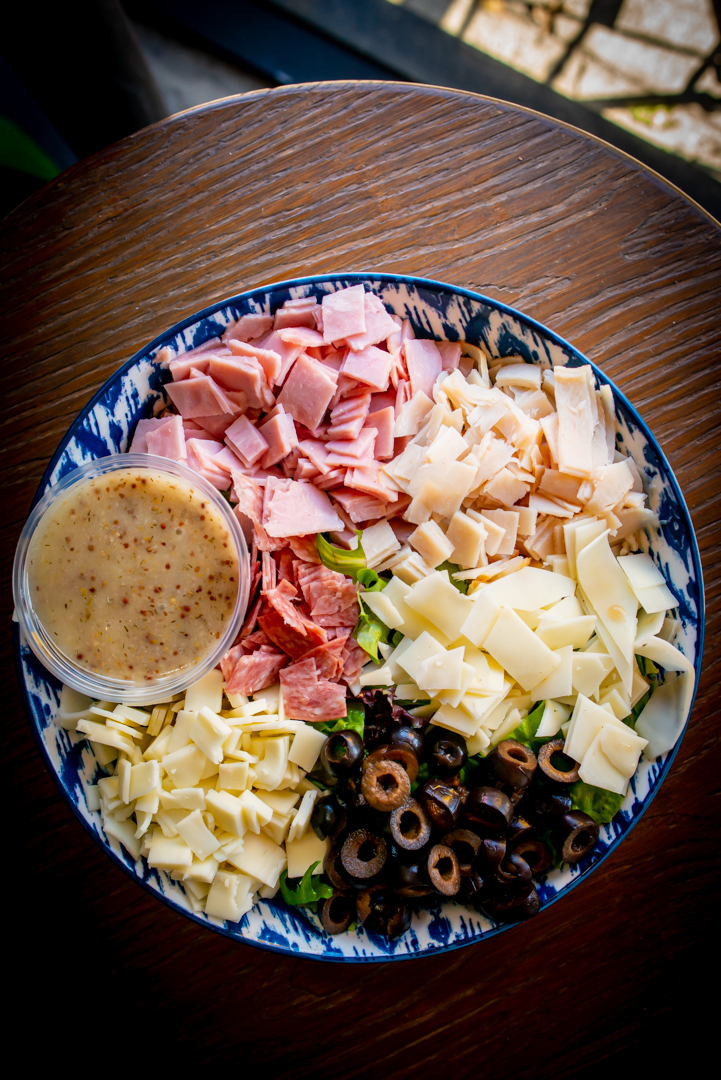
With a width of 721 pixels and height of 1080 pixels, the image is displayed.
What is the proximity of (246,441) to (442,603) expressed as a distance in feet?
2.01

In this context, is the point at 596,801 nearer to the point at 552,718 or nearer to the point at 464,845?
the point at 552,718

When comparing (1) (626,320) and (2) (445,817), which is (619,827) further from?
(1) (626,320)

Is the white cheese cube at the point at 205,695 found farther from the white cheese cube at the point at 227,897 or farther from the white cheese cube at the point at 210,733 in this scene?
the white cheese cube at the point at 227,897

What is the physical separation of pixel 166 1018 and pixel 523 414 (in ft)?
5.67

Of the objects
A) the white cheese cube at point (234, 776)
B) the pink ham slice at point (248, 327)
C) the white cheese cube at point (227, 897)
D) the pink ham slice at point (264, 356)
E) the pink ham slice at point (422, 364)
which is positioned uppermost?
the pink ham slice at point (248, 327)

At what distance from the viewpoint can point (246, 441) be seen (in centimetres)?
172

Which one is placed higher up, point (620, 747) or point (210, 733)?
A: point (210, 733)

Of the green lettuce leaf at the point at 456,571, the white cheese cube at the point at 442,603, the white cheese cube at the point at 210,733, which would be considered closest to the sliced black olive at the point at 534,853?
the white cheese cube at the point at 442,603

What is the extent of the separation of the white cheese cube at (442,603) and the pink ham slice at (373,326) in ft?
1.89

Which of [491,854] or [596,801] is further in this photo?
[596,801]

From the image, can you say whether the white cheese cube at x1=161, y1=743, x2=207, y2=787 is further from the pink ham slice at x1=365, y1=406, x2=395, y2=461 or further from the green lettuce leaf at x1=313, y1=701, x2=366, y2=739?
the pink ham slice at x1=365, y1=406, x2=395, y2=461

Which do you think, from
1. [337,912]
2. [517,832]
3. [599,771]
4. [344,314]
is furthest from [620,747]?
[344,314]

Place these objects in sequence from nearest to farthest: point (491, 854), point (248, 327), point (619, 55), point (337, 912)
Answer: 1. point (491, 854)
2. point (337, 912)
3. point (248, 327)
4. point (619, 55)

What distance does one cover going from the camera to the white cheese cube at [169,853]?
1.54 meters
